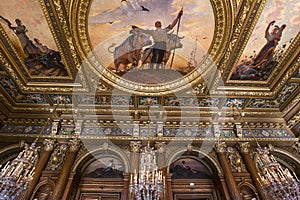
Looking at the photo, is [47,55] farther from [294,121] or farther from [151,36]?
[294,121]

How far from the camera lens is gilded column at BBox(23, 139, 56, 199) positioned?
6824 millimetres

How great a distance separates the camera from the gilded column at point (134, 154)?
771 cm

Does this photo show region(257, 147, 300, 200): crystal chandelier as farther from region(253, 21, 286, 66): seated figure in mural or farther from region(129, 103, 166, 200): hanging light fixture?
region(253, 21, 286, 66): seated figure in mural

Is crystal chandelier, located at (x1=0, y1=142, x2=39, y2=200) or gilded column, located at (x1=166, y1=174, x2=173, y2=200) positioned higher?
gilded column, located at (x1=166, y1=174, x2=173, y2=200)

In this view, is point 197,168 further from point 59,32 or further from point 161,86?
point 59,32

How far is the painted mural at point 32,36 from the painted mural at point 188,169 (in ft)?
19.6

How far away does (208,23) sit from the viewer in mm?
6453

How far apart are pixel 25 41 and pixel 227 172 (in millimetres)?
8567

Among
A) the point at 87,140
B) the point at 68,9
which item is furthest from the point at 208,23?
the point at 87,140

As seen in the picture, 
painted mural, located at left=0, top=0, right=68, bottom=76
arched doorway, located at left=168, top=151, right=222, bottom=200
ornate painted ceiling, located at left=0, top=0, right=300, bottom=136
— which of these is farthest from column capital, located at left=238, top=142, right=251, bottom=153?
painted mural, located at left=0, top=0, right=68, bottom=76

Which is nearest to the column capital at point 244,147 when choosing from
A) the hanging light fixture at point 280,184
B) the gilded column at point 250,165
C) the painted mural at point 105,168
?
the gilded column at point 250,165

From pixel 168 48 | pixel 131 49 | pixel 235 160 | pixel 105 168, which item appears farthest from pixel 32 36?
pixel 235 160

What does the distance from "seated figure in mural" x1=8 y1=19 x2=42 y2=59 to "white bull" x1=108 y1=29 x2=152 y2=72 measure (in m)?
2.67

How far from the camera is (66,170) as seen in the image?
7457mm
